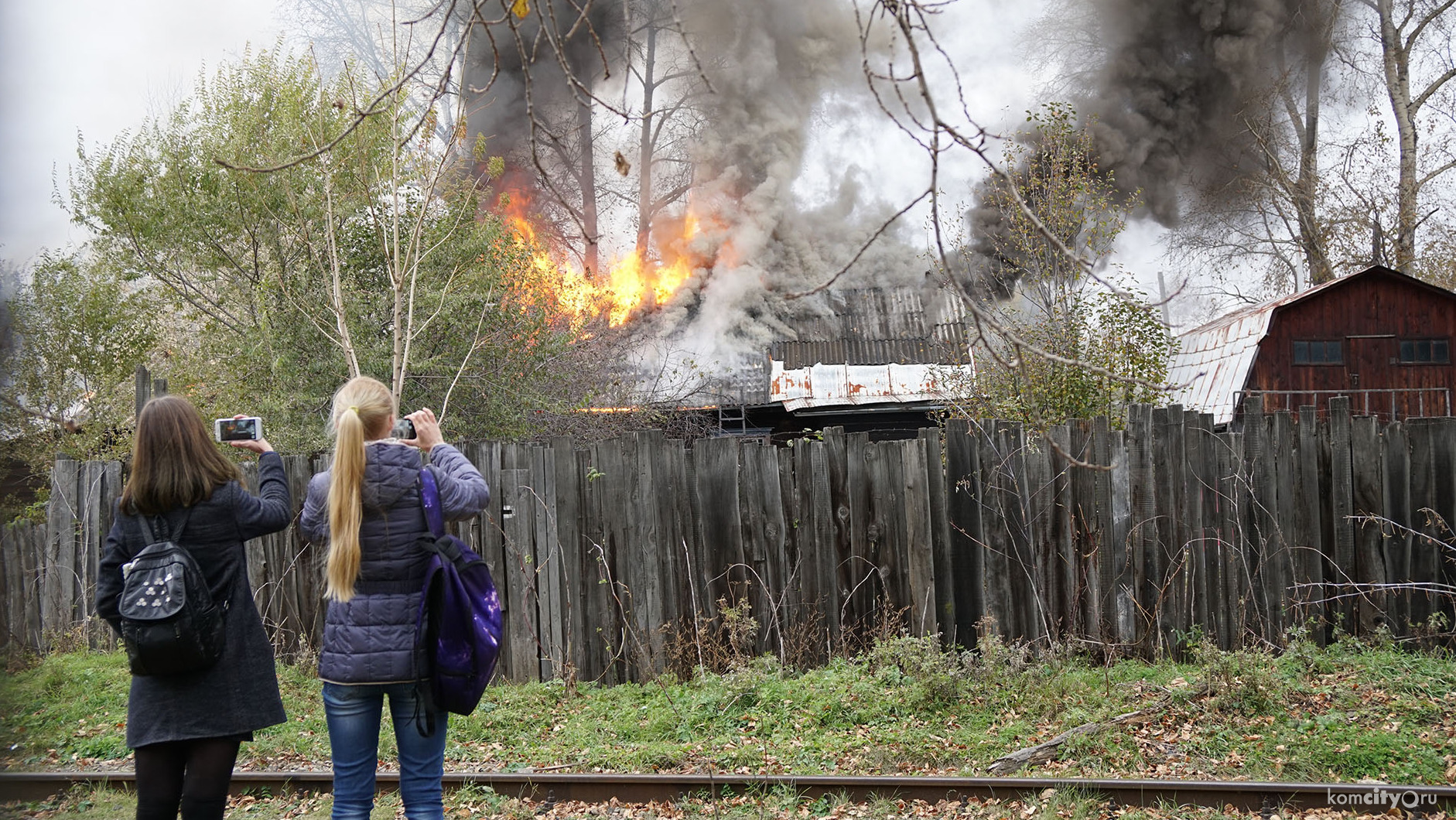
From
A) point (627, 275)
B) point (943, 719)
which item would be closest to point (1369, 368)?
point (943, 719)

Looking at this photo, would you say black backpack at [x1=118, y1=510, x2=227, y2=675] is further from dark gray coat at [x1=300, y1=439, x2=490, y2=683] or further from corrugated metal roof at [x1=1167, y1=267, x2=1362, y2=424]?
corrugated metal roof at [x1=1167, y1=267, x2=1362, y2=424]

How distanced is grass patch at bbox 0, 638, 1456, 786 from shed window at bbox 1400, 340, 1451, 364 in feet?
49.4

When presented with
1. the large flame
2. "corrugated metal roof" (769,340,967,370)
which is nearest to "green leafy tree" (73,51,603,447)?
the large flame

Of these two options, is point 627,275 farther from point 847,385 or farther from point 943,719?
point 943,719

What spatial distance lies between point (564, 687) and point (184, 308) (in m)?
12.8

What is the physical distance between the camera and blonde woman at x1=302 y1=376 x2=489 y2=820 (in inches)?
129

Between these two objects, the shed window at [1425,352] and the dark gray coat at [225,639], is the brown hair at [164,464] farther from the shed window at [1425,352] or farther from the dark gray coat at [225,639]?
the shed window at [1425,352]

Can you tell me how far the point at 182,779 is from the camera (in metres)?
3.29

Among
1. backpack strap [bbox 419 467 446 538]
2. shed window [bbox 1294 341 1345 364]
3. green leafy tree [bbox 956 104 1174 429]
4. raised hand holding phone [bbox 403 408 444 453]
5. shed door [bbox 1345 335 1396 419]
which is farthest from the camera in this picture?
shed door [bbox 1345 335 1396 419]

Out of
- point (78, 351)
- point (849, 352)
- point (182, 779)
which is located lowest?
point (182, 779)

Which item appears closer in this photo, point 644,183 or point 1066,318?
point 1066,318

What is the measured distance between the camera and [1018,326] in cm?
945

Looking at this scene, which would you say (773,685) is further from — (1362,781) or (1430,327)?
(1430,327)

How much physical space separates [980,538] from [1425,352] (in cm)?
1703
